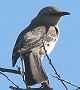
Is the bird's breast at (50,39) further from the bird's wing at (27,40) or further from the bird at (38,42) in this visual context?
the bird's wing at (27,40)

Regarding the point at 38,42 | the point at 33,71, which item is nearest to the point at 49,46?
the point at 38,42

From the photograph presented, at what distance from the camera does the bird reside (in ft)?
16.6

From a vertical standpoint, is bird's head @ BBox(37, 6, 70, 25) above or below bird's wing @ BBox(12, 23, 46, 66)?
above

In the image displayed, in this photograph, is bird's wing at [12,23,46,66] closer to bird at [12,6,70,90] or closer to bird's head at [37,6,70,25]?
bird at [12,6,70,90]

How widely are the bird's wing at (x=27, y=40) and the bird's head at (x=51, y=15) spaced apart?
843 millimetres

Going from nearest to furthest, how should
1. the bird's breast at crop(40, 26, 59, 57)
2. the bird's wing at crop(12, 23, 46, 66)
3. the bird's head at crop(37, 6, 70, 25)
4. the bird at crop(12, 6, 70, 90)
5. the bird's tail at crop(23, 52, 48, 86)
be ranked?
the bird's tail at crop(23, 52, 48, 86), the bird at crop(12, 6, 70, 90), the bird's wing at crop(12, 23, 46, 66), the bird's breast at crop(40, 26, 59, 57), the bird's head at crop(37, 6, 70, 25)

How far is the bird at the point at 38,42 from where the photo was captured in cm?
505

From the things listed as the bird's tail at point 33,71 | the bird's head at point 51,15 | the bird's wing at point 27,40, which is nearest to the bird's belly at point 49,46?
the bird's wing at point 27,40

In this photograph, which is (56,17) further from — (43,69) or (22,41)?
(43,69)

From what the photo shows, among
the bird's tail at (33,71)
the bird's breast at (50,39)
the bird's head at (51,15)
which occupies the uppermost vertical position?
the bird's head at (51,15)

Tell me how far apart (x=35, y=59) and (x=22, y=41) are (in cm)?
55

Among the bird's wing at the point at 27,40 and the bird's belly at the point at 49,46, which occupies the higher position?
the bird's wing at the point at 27,40

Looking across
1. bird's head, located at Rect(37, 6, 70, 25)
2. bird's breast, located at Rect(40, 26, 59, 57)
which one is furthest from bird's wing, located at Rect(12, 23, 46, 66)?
bird's head, located at Rect(37, 6, 70, 25)

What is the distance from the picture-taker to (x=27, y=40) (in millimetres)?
6215
